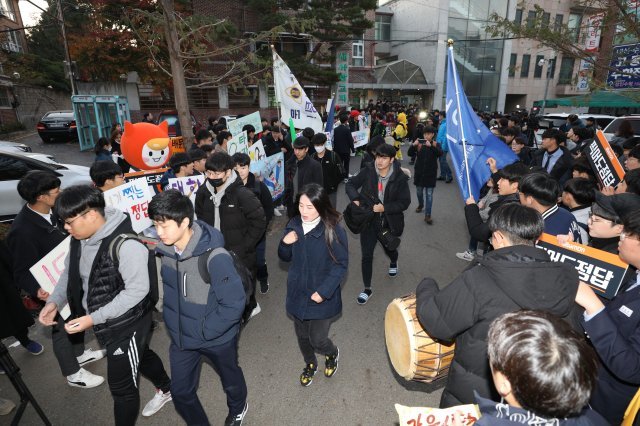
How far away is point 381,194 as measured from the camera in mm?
4840

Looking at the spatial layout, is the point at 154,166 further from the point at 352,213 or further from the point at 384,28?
the point at 384,28

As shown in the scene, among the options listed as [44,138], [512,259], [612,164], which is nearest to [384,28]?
[44,138]

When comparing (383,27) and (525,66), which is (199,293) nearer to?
(383,27)

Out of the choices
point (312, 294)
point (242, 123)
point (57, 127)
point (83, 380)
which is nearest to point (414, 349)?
point (312, 294)

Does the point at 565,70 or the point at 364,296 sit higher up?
the point at 565,70

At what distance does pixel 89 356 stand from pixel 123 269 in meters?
2.24

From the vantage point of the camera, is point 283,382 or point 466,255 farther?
point 466,255

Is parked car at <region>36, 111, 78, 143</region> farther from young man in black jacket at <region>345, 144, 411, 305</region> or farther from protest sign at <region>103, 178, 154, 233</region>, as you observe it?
young man in black jacket at <region>345, 144, 411, 305</region>

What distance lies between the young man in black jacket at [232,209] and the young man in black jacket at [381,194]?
135 cm

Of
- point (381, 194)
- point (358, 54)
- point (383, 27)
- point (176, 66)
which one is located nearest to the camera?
point (381, 194)

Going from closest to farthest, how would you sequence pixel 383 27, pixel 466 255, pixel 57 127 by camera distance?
pixel 466 255, pixel 57 127, pixel 383 27

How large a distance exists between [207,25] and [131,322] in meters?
6.18

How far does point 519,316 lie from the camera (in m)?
1.29

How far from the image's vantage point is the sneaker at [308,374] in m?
3.51
